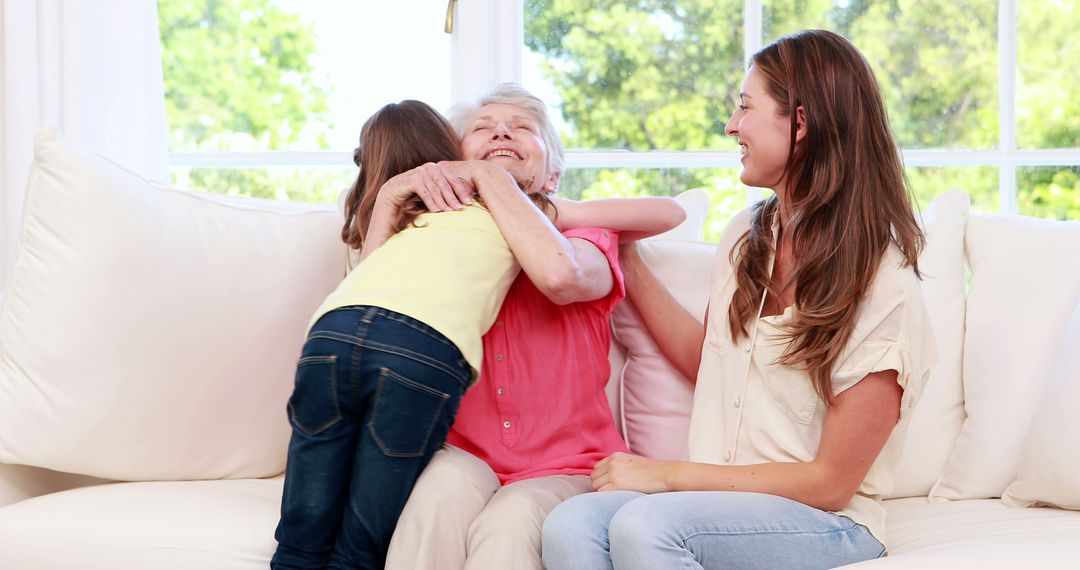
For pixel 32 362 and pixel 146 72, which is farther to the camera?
pixel 146 72

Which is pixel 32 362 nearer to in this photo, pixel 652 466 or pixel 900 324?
pixel 652 466

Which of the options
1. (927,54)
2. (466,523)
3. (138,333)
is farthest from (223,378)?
(927,54)

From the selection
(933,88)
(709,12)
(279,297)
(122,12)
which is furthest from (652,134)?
(122,12)

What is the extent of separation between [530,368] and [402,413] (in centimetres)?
34

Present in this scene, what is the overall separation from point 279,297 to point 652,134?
125cm

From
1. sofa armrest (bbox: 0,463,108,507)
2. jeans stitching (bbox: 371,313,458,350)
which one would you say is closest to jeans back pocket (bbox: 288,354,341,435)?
jeans stitching (bbox: 371,313,458,350)

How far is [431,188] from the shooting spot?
5.83 ft

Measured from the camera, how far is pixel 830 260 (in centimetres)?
154

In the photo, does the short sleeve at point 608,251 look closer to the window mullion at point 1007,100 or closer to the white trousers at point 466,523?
the white trousers at point 466,523

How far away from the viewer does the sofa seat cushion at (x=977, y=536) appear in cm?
124

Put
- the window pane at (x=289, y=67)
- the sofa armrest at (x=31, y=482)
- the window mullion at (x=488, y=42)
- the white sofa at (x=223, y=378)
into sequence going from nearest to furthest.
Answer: the white sofa at (x=223, y=378)
the sofa armrest at (x=31, y=482)
the window mullion at (x=488, y=42)
the window pane at (x=289, y=67)

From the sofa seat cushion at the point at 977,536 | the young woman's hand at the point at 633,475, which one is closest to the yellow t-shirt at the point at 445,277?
the young woman's hand at the point at 633,475

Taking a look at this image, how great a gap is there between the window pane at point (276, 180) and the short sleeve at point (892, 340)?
1.82 meters

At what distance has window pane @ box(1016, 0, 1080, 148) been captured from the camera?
8.76ft
